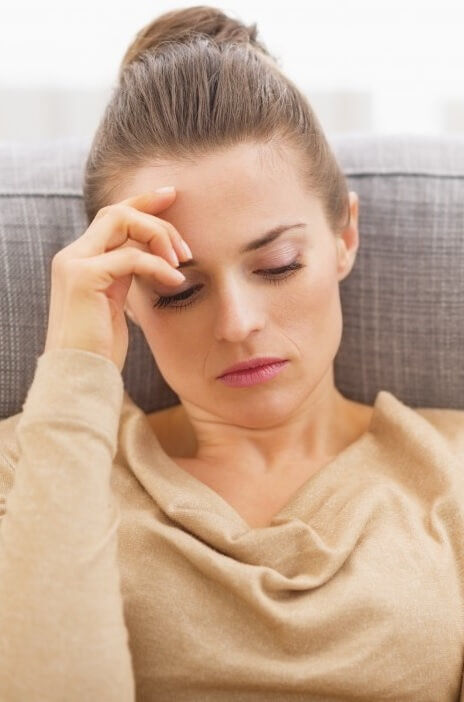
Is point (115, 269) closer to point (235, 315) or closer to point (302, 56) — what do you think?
point (235, 315)

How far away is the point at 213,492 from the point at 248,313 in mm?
238

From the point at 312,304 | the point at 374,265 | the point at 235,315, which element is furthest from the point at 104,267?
the point at 374,265

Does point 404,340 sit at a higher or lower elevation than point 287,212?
lower

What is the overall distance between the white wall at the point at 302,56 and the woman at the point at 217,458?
2.08 ft

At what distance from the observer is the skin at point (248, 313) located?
1130mm

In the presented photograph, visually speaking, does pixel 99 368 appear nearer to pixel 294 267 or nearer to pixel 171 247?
pixel 171 247

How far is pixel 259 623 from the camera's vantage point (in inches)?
41.5

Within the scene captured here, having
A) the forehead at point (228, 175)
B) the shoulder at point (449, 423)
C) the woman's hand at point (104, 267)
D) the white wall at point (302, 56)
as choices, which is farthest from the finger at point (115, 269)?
the white wall at point (302, 56)

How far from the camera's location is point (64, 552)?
38.0 inches

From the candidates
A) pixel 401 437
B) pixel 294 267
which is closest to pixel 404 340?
pixel 401 437

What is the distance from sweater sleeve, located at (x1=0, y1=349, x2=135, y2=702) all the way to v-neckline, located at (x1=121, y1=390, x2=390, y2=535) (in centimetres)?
13

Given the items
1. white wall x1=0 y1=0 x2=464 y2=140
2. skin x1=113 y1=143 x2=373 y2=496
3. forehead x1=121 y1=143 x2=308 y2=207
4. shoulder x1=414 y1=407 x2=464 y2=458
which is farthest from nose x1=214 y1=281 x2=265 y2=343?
white wall x1=0 y1=0 x2=464 y2=140

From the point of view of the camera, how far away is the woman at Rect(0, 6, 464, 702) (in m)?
0.98

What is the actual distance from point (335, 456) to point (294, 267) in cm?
29
